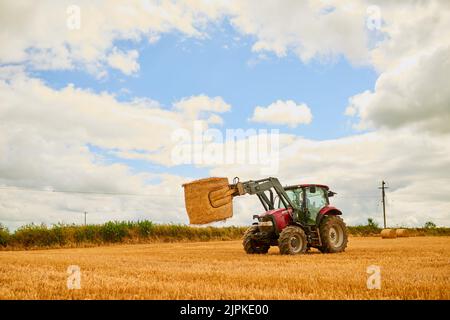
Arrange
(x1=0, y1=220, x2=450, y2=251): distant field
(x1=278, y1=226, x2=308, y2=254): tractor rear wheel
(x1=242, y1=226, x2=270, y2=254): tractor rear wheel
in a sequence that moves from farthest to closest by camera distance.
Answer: (x1=0, y1=220, x2=450, y2=251): distant field, (x1=242, y1=226, x2=270, y2=254): tractor rear wheel, (x1=278, y1=226, x2=308, y2=254): tractor rear wheel

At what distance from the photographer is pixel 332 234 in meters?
17.5

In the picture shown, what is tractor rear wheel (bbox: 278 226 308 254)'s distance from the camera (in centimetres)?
1562

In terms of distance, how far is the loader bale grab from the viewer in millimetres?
15609

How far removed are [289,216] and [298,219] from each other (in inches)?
15.8

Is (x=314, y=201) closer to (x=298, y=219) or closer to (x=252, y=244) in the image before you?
(x=298, y=219)

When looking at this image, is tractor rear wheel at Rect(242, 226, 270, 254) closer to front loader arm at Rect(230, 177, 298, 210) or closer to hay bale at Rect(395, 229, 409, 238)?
front loader arm at Rect(230, 177, 298, 210)

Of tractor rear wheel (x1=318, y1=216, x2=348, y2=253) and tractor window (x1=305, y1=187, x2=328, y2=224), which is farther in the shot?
tractor window (x1=305, y1=187, x2=328, y2=224)

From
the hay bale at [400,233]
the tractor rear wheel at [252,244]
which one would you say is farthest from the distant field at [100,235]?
the tractor rear wheel at [252,244]

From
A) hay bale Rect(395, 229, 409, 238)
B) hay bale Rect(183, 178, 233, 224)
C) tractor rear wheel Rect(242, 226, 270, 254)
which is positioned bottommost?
hay bale Rect(395, 229, 409, 238)

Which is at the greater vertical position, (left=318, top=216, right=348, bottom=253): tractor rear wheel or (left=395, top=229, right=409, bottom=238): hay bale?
(left=318, top=216, right=348, bottom=253): tractor rear wheel

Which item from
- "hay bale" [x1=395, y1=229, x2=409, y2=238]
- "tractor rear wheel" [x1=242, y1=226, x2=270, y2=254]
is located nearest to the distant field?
"hay bale" [x1=395, y1=229, x2=409, y2=238]

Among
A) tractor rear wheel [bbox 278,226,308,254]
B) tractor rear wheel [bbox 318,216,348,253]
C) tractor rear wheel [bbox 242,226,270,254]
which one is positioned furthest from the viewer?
tractor rear wheel [bbox 242,226,270,254]
